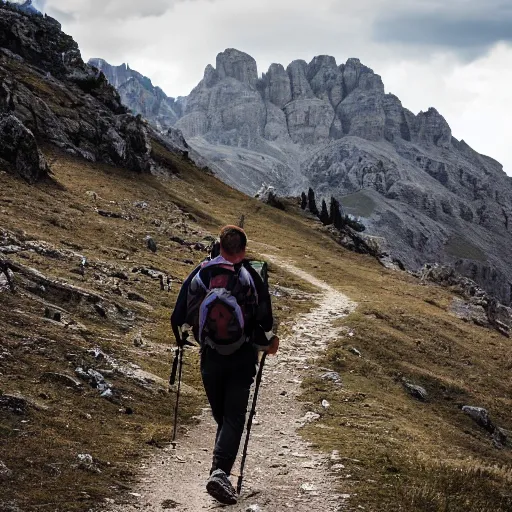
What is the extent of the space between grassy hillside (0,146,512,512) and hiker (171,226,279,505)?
6.40 feet

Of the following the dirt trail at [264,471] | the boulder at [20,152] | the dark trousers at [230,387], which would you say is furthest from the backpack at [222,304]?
the boulder at [20,152]

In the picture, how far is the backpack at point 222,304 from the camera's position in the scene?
7.60 metres

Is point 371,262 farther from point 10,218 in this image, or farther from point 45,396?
point 45,396

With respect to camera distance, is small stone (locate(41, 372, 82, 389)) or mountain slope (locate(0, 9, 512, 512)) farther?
small stone (locate(41, 372, 82, 389))

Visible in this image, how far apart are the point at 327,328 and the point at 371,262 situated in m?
47.5

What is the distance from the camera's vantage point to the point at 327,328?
27.2 m

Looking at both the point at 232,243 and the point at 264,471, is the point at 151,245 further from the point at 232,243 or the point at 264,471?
the point at 232,243

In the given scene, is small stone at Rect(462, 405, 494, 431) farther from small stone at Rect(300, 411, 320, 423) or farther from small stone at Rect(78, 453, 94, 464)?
small stone at Rect(78, 453, 94, 464)

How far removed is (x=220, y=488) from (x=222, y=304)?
2.52 meters

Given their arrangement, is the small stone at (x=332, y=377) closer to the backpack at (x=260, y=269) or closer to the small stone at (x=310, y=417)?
the small stone at (x=310, y=417)

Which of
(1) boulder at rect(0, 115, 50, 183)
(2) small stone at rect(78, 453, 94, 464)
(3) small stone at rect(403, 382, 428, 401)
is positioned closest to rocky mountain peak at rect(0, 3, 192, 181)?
(1) boulder at rect(0, 115, 50, 183)

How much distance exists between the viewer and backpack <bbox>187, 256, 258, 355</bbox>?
7602 mm

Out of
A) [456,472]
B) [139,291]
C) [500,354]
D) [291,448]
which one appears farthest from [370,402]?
[500,354]

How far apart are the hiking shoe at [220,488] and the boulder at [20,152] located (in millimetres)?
38960
